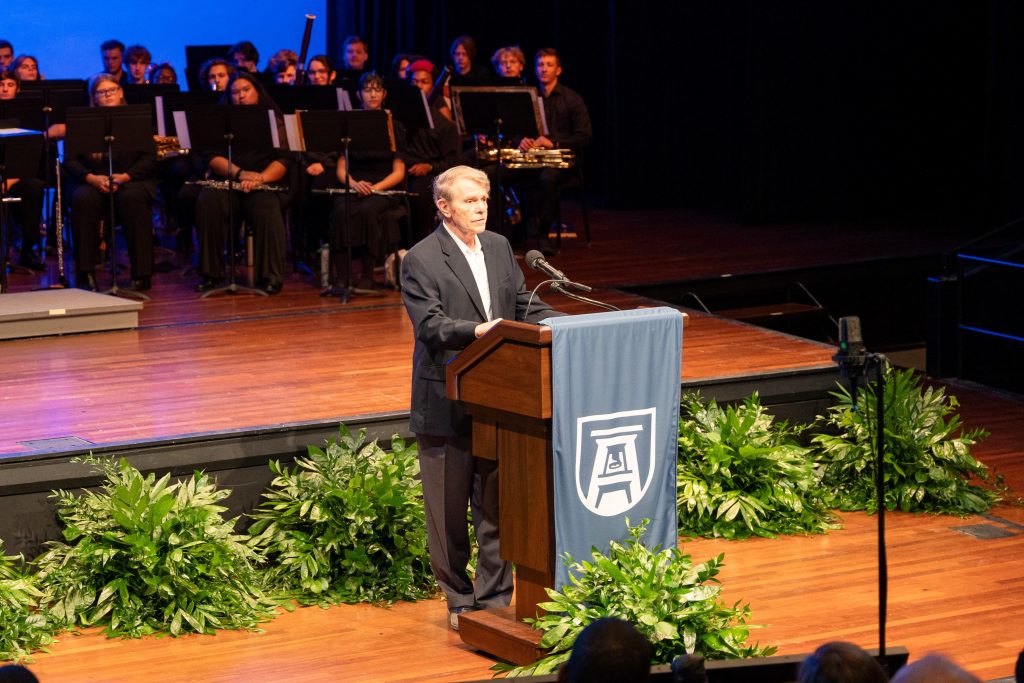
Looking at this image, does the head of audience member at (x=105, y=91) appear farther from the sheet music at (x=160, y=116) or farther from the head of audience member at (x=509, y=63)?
the head of audience member at (x=509, y=63)

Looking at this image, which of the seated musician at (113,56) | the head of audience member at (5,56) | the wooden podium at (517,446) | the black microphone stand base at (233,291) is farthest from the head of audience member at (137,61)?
the wooden podium at (517,446)

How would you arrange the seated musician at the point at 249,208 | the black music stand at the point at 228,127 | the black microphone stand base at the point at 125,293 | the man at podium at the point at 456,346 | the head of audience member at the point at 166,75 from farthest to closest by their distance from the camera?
the head of audience member at the point at 166,75
the seated musician at the point at 249,208
the black microphone stand base at the point at 125,293
the black music stand at the point at 228,127
the man at podium at the point at 456,346

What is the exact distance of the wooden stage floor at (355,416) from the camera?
442 centimetres

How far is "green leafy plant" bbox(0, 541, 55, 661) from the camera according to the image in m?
4.44

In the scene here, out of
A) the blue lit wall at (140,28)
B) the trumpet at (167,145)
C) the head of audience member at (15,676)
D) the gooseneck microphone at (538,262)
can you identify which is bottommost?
the head of audience member at (15,676)

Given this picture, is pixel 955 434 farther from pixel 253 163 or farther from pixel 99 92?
pixel 99 92

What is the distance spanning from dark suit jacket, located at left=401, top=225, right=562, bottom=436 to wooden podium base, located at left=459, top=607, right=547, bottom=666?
0.54 m

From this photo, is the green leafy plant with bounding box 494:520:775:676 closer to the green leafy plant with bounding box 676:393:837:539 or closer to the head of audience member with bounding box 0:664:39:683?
the green leafy plant with bounding box 676:393:837:539

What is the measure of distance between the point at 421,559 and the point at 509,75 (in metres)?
6.18

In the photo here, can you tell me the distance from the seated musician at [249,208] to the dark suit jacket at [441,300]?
14.6ft

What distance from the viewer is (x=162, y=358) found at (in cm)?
699

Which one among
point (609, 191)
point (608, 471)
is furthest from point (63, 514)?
point (609, 191)

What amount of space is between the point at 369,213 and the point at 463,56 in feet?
8.19

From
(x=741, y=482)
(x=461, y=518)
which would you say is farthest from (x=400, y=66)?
(x=461, y=518)
